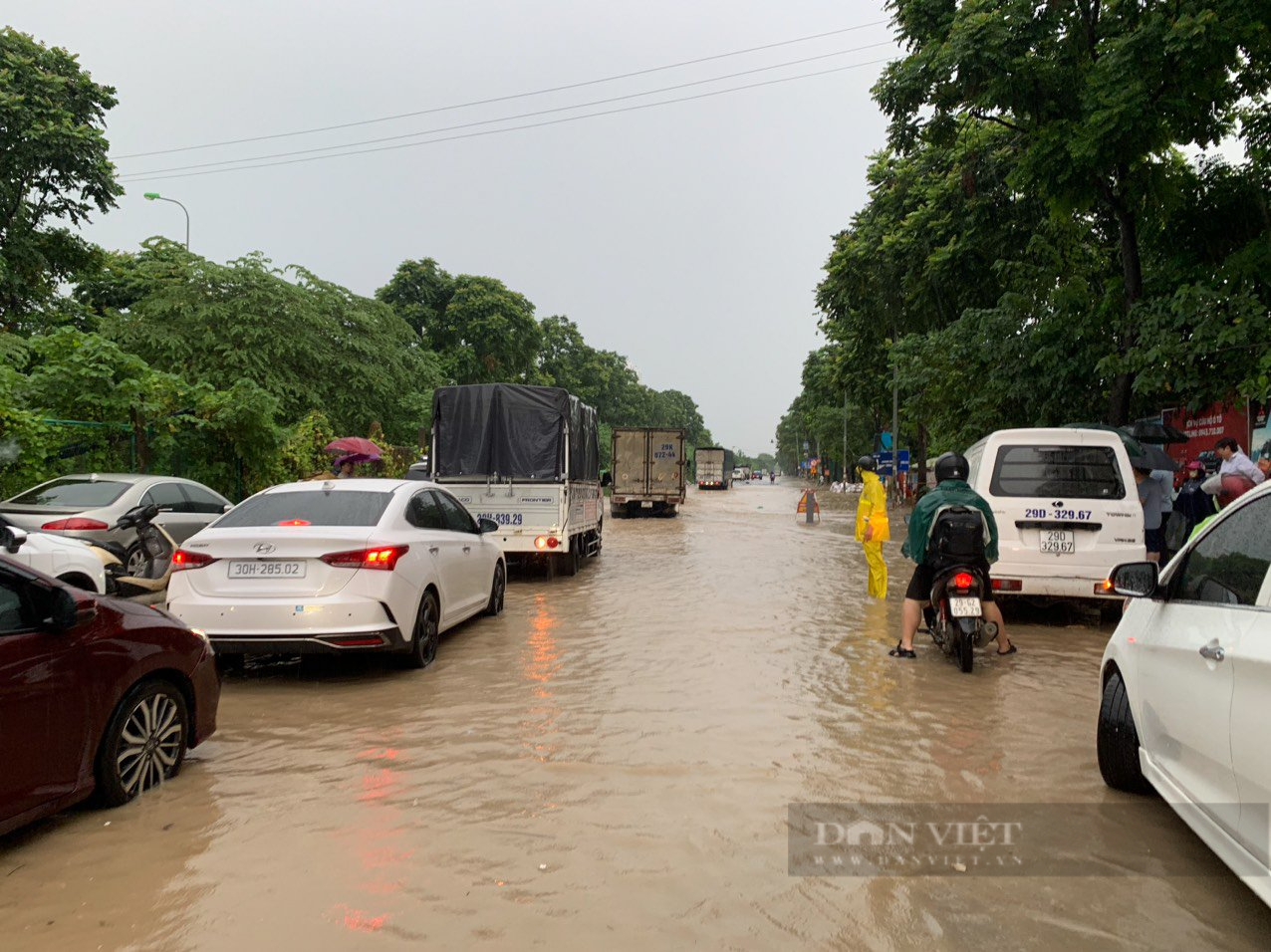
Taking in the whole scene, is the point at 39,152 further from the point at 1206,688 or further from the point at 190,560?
the point at 1206,688

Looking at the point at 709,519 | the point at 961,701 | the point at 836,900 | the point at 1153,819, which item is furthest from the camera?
the point at 709,519

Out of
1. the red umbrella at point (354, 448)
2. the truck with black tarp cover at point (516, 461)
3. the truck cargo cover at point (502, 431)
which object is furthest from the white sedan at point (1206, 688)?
the red umbrella at point (354, 448)

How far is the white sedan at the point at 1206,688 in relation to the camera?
2850 millimetres

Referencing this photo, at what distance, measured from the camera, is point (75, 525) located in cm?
976

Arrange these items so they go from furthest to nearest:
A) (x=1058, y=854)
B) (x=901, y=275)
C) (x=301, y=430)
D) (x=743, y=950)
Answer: (x=901, y=275), (x=301, y=430), (x=1058, y=854), (x=743, y=950)

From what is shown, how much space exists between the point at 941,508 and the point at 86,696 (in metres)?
6.05

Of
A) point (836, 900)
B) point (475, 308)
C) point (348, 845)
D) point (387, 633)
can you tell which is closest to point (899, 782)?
point (836, 900)

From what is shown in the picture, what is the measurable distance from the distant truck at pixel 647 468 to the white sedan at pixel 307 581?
81.6 feet

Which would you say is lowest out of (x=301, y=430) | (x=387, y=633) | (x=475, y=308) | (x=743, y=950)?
(x=743, y=950)

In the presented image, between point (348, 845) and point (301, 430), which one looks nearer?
point (348, 845)

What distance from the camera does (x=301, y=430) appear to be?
20.4 m

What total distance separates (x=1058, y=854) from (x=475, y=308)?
5358 cm

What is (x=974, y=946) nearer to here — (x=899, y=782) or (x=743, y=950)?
(x=743, y=950)

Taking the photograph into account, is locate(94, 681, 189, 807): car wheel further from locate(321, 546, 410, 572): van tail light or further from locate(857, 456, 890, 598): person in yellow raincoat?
locate(857, 456, 890, 598): person in yellow raincoat
